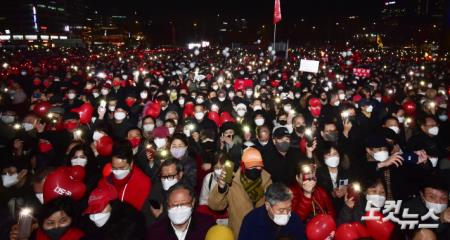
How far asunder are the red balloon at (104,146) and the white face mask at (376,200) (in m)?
3.97

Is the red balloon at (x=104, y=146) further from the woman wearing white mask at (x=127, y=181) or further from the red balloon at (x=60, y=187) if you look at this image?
the red balloon at (x=60, y=187)

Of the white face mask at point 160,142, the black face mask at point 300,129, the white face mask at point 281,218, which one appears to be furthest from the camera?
the black face mask at point 300,129

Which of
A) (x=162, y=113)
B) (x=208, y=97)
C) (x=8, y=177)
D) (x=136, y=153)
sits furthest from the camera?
(x=208, y=97)

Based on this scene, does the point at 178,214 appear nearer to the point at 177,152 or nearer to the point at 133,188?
the point at 133,188

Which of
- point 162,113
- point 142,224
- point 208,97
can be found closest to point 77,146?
point 142,224

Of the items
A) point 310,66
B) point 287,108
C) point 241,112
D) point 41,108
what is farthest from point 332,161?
point 310,66

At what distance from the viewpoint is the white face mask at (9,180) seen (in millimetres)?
4973

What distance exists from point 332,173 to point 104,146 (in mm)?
3628

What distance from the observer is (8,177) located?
4.98 m

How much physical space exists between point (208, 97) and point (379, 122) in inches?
197

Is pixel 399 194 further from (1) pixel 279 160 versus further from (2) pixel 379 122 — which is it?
(2) pixel 379 122

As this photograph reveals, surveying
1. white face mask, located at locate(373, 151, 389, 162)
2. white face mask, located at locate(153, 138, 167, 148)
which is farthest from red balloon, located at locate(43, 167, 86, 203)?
white face mask, located at locate(373, 151, 389, 162)

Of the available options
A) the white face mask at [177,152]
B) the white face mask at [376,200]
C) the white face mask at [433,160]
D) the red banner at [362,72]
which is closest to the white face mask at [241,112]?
the white face mask at [177,152]

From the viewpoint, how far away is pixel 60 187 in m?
4.10
